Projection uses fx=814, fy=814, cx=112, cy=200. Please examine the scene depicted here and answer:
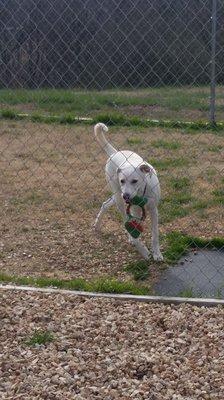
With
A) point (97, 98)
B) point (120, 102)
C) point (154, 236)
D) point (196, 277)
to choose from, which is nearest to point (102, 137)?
point (154, 236)

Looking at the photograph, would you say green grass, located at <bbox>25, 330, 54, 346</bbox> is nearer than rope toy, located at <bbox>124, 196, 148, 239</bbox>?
Yes

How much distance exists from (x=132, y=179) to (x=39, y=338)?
1338mm

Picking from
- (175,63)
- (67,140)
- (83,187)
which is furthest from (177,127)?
(83,187)

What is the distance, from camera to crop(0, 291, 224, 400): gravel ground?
2936mm

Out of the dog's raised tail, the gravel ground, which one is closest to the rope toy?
the dog's raised tail

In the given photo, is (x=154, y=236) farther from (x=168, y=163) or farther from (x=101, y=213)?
(x=168, y=163)

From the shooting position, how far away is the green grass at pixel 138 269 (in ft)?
13.8

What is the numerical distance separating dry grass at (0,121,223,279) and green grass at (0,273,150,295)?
0.16 meters

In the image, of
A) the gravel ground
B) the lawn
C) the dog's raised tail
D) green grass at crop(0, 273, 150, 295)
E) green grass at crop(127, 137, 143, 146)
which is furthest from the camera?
the lawn

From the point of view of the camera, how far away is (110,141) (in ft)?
25.6

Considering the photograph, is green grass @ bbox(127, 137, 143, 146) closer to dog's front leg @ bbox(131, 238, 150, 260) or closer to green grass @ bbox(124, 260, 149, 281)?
dog's front leg @ bbox(131, 238, 150, 260)

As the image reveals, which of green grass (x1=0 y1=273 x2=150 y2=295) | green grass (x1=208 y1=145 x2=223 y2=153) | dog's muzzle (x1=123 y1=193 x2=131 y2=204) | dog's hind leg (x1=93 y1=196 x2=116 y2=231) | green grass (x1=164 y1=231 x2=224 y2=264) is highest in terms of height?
dog's muzzle (x1=123 y1=193 x2=131 y2=204)

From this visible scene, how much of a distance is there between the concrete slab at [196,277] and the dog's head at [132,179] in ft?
1.48

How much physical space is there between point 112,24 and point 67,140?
1.36 m
